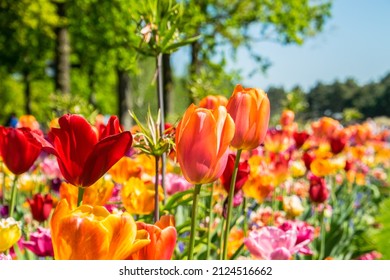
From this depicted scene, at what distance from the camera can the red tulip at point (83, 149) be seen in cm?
84

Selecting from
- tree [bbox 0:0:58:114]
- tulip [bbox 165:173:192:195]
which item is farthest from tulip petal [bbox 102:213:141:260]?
tree [bbox 0:0:58:114]

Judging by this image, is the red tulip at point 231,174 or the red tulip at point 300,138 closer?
the red tulip at point 231,174

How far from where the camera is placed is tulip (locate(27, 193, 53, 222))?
60.8 inches

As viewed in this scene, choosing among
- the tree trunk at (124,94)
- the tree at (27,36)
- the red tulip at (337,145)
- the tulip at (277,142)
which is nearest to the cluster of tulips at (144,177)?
the tulip at (277,142)

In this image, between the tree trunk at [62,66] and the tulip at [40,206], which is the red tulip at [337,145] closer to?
the tulip at [40,206]

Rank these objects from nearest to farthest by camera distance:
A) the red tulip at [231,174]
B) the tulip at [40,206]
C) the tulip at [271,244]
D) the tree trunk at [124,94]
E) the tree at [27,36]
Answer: the tulip at [271,244]
the red tulip at [231,174]
the tulip at [40,206]
the tree at [27,36]
the tree trunk at [124,94]

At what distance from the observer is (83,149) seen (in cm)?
87

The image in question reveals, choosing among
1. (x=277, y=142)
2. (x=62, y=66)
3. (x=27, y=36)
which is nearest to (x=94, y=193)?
(x=277, y=142)

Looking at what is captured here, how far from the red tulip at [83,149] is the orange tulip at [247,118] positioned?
17cm

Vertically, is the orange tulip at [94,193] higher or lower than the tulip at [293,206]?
higher

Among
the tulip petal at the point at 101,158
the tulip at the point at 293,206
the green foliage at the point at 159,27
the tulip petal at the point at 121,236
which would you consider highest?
the green foliage at the point at 159,27

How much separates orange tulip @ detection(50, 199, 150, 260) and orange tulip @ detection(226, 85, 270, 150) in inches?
11.8

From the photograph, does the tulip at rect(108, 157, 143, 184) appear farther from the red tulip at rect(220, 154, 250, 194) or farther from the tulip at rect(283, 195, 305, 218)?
the tulip at rect(283, 195, 305, 218)
